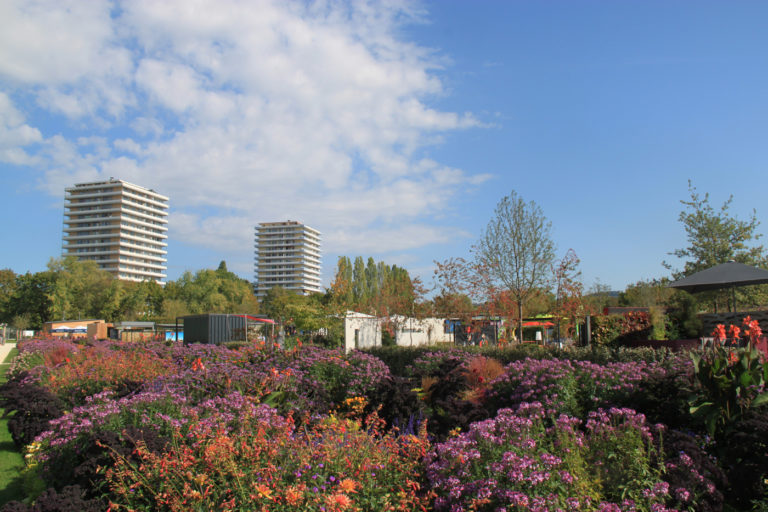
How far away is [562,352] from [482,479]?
6317 millimetres

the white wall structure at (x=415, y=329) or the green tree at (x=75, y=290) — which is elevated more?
the green tree at (x=75, y=290)

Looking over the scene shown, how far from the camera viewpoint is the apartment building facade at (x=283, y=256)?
170m

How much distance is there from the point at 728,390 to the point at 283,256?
171 m

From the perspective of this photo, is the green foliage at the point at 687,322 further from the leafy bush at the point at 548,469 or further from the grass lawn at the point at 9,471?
the grass lawn at the point at 9,471

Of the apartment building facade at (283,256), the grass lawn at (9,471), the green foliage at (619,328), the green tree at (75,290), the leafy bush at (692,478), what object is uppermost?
the apartment building facade at (283,256)

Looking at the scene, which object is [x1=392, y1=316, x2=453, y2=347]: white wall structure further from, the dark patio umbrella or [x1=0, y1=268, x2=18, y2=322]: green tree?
[x1=0, y1=268, x2=18, y2=322]: green tree

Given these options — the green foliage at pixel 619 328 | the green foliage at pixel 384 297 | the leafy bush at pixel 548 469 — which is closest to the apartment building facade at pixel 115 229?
the green foliage at pixel 384 297

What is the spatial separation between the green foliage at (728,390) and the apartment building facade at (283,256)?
546ft

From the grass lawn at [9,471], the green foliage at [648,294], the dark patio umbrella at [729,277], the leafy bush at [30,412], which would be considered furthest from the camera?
the green foliage at [648,294]

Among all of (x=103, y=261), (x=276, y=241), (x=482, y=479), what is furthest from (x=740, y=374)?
(x=276, y=241)

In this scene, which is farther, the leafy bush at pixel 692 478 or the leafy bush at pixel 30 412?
the leafy bush at pixel 30 412

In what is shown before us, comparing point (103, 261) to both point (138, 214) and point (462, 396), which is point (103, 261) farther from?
point (462, 396)

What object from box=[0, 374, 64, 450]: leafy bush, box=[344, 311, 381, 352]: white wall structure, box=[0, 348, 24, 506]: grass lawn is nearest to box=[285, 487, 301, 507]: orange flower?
box=[0, 348, 24, 506]: grass lawn

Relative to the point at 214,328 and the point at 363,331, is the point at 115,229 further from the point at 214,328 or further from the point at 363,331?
the point at 363,331
